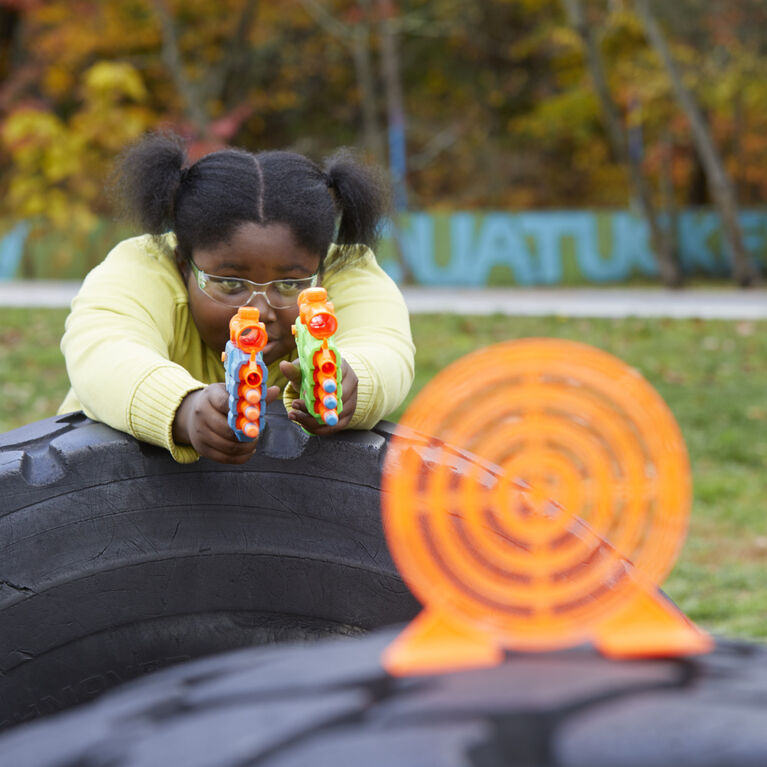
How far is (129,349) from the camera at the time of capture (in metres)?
2.00

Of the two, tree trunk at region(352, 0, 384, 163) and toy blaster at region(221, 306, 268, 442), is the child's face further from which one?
tree trunk at region(352, 0, 384, 163)

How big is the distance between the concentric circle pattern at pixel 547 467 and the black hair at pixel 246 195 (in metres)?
1.21

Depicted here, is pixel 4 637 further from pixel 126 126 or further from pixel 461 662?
pixel 126 126

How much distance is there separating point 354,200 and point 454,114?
68.4 ft

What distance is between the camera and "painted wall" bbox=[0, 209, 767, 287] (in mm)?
18047

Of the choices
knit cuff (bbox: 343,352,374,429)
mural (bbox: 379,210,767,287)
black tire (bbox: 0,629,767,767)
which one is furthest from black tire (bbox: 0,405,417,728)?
mural (bbox: 379,210,767,287)

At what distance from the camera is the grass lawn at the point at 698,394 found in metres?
4.37

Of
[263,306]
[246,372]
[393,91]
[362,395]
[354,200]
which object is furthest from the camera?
[393,91]

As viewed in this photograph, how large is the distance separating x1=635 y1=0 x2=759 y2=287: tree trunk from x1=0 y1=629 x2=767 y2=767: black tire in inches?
551

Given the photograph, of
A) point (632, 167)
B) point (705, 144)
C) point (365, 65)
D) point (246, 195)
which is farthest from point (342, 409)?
point (365, 65)

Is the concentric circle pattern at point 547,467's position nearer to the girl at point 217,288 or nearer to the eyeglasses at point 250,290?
the girl at point 217,288

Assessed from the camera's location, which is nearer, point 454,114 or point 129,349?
point 129,349

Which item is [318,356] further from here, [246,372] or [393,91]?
[393,91]

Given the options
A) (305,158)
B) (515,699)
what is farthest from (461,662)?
(305,158)
